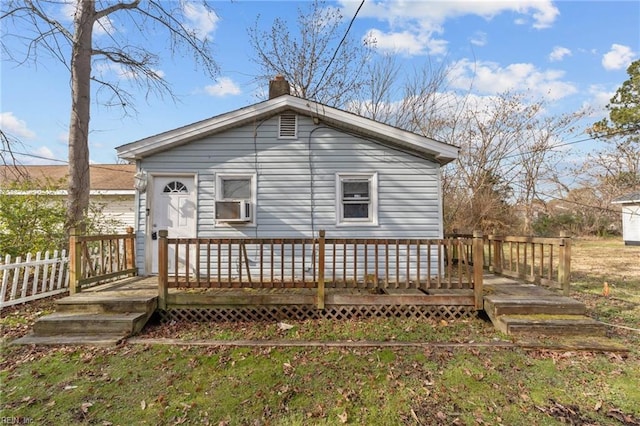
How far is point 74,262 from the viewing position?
5227 millimetres

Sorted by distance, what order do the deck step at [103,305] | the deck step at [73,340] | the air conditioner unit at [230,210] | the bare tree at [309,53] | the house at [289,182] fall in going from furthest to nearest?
the bare tree at [309,53] → the house at [289,182] → the air conditioner unit at [230,210] → the deck step at [103,305] → the deck step at [73,340]

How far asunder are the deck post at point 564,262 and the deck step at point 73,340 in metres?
6.50

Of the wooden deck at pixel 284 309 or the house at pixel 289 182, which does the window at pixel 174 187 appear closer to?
the house at pixel 289 182

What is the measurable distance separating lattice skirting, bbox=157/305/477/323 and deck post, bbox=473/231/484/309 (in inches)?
8.0

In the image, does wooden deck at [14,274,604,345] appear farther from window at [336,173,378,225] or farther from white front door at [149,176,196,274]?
window at [336,173,378,225]

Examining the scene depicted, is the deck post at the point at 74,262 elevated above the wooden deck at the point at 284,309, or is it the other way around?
the deck post at the point at 74,262

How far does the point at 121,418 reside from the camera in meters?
2.81

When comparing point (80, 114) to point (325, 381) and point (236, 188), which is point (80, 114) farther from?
point (325, 381)

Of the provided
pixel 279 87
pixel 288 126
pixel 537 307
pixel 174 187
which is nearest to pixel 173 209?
pixel 174 187

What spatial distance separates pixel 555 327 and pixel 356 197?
12.6 ft

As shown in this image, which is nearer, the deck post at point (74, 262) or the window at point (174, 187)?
the deck post at point (74, 262)

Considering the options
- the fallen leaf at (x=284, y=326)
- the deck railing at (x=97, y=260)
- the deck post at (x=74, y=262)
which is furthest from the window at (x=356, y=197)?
the deck post at (x=74, y=262)

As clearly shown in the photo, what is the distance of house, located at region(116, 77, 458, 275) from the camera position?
21.7 feet

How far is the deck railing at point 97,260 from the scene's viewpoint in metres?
5.21
